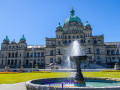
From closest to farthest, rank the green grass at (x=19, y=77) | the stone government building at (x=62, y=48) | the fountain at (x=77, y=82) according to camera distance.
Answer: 1. the fountain at (x=77, y=82)
2. the green grass at (x=19, y=77)
3. the stone government building at (x=62, y=48)

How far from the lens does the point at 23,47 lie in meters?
80.8

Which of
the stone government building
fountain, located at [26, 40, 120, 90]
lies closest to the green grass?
fountain, located at [26, 40, 120, 90]

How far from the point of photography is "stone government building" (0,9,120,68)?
69.9 meters

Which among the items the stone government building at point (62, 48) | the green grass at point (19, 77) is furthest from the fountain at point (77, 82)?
the stone government building at point (62, 48)

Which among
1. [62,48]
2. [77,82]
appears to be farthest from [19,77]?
[62,48]

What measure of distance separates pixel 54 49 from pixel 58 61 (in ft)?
27.2

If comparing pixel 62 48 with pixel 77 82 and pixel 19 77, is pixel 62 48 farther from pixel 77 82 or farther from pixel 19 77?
pixel 77 82

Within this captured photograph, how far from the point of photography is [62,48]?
70.2 metres

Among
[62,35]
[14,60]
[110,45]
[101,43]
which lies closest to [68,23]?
[62,35]

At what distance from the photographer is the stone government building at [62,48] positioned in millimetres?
69938

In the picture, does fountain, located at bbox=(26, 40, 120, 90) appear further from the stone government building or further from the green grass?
the stone government building

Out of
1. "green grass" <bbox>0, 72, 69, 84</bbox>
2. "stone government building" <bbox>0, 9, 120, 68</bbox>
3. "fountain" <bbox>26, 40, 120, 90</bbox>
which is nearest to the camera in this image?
"fountain" <bbox>26, 40, 120, 90</bbox>

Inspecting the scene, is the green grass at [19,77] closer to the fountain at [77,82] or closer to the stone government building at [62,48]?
the fountain at [77,82]

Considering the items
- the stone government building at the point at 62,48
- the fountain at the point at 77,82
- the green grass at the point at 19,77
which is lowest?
the green grass at the point at 19,77
